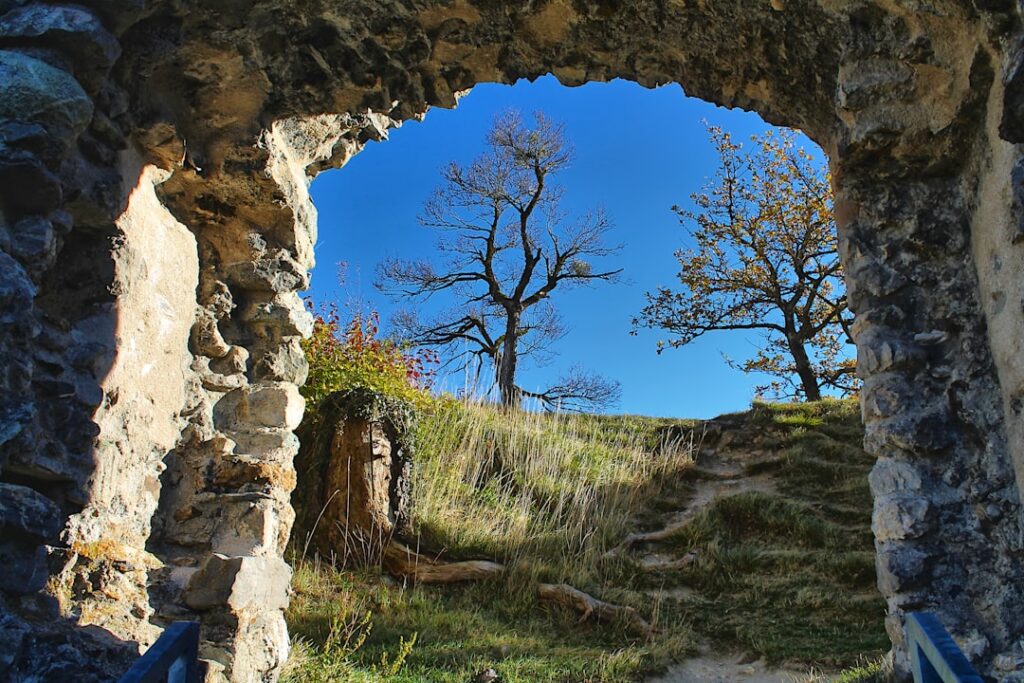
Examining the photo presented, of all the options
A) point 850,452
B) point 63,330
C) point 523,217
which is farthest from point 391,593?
point 523,217

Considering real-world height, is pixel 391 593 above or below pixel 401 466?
below

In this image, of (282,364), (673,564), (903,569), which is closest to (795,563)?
(673,564)

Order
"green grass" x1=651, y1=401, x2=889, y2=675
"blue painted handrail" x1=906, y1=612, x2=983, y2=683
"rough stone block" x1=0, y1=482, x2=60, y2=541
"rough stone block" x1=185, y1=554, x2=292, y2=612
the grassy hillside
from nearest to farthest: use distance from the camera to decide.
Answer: "blue painted handrail" x1=906, y1=612, x2=983, y2=683 → "rough stone block" x1=0, y1=482, x2=60, y2=541 → "rough stone block" x1=185, y1=554, x2=292, y2=612 → the grassy hillside → "green grass" x1=651, y1=401, x2=889, y2=675

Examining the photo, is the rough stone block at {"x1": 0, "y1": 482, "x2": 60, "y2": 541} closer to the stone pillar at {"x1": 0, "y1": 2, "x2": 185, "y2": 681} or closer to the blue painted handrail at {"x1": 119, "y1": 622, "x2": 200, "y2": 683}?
the stone pillar at {"x1": 0, "y1": 2, "x2": 185, "y2": 681}

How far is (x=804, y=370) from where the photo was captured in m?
13.5

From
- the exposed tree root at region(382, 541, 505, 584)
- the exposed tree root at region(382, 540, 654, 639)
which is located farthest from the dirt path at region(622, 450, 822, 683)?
the exposed tree root at region(382, 541, 505, 584)

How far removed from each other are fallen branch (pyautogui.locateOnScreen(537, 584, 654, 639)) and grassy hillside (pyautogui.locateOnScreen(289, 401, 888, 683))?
0.07m

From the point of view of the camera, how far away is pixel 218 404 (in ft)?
12.4

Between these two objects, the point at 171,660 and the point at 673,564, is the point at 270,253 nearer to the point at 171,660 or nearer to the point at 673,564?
the point at 171,660

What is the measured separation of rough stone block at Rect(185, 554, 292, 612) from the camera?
129 inches

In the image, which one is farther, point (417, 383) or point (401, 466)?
point (417, 383)

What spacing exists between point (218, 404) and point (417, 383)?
200 inches

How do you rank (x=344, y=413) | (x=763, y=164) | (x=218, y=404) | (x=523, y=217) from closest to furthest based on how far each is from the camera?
(x=218, y=404), (x=344, y=413), (x=763, y=164), (x=523, y=217)

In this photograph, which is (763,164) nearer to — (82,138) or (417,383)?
(417,383)
